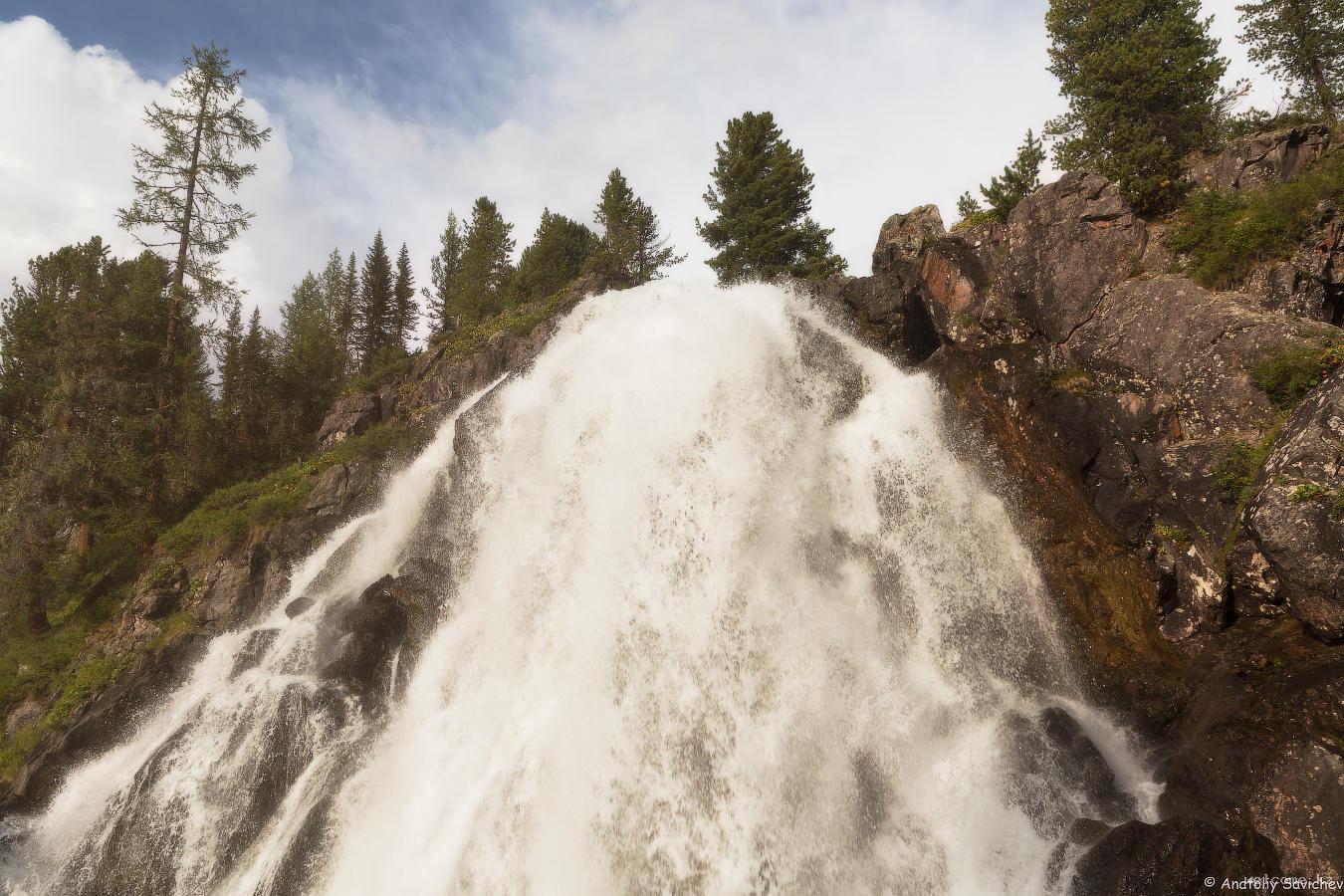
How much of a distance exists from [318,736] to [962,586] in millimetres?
16899

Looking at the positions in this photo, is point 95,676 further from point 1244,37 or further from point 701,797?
point 1244,37

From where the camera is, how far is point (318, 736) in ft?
47.3

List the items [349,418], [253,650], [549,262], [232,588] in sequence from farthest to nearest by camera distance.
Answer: [549,262], [349,418], [232,588], [253,650]

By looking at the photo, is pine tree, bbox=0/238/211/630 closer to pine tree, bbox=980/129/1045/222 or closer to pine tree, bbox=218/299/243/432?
pine tree, bbox=218/299/243/432

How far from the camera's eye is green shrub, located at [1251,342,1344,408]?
11375 mm

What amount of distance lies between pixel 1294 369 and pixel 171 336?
3590cm

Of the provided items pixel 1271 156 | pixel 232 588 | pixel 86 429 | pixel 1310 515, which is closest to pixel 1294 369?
pixel 1310 515

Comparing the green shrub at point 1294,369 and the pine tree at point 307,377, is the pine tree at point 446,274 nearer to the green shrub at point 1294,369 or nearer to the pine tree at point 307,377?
the pine tree at point 307,377

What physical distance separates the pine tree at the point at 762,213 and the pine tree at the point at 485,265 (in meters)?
14.4

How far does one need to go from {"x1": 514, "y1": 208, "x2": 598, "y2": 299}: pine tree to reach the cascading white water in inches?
790

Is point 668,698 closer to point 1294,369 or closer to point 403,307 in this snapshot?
point 1294,369

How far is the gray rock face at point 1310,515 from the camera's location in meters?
9.20

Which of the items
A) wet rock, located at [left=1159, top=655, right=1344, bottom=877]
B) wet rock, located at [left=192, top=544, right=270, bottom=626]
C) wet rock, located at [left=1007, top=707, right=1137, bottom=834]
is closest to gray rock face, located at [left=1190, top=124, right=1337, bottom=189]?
wet rock, located at [left=1159, top=655, right=1344, bottom=877]

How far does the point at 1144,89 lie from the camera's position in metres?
20.2
